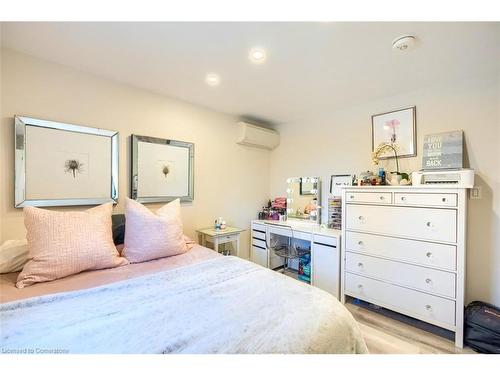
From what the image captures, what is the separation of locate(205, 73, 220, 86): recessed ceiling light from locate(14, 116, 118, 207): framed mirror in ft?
3.36

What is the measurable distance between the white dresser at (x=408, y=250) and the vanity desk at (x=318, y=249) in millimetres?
87

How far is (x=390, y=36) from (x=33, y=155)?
2728mm

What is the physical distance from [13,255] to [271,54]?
2.30 m

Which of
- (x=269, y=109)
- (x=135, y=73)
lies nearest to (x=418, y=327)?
(x=269, y=109)

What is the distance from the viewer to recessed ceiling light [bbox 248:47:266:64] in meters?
1.59

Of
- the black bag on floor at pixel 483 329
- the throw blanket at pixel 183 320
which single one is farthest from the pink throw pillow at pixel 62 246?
the black bag on floor at pixel 483 329

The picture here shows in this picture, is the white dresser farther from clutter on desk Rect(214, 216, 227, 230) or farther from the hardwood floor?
clutter on desk Rect(214, 216, 227, 230)

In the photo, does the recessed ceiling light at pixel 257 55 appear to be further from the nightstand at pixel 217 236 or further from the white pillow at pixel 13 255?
the white pillow at pixel 13 255

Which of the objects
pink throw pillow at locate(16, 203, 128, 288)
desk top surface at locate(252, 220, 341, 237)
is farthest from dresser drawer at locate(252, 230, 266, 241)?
pink throw pillow at locate(16, 203, 128, 288)

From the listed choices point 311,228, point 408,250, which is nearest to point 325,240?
point 311,228

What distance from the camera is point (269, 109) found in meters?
2.88

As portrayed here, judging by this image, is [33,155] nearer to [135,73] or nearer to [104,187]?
[104,187]

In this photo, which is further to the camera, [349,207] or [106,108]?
[349,207]

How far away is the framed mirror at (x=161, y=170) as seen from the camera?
223cm
